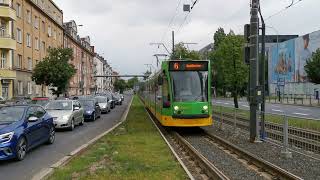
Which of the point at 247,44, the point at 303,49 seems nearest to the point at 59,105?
the point at 247,44

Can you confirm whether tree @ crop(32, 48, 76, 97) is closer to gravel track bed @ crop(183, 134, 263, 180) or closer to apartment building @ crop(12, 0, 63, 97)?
apartment building @ crop(12, 0, 63, 97)

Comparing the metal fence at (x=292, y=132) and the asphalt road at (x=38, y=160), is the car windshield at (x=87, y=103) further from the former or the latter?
the metal fence at (x=292, y=132)

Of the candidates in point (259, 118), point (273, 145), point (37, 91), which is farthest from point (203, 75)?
point (37, 91)

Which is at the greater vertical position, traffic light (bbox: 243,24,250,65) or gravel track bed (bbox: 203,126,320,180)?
traffic light (bbox: 243,24,250,65)

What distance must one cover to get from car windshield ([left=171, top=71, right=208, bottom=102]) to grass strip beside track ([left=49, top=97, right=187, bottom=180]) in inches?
143

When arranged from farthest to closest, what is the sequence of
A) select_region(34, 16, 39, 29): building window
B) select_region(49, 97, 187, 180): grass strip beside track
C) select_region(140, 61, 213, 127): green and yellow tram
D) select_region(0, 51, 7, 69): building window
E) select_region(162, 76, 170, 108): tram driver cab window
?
select_region(34, 16, 39, 29): building window, select_region(0, 51, 7, 69): building window, select_region(162, 76, 170, 108): tram driver cab window, select_region(140, 61, 213, 127): green and yellow tram, select_region(49, 97, 187, 180): grass strip beside track

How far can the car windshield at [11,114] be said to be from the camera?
13563mm

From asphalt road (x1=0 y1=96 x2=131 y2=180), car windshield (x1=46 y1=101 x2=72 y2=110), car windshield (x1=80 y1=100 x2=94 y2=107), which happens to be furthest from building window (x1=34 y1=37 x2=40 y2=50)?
asphalt road (x1=0 y1=96 x2=131 y2=180)

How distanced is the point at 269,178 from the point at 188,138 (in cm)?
963

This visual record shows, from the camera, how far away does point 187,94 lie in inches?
806

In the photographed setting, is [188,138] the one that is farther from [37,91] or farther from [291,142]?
[37,91]

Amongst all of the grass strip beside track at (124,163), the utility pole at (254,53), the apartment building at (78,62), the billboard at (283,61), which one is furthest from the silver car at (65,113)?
the billboard at (283,61)

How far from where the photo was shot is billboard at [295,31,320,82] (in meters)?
77.4

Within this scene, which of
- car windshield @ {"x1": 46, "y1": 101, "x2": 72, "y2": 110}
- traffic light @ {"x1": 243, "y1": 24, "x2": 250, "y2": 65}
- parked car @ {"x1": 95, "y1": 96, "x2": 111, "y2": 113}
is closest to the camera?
traffic light @ {"x1": 243, "y1": 24, "x2": 250, "y2": 65}
